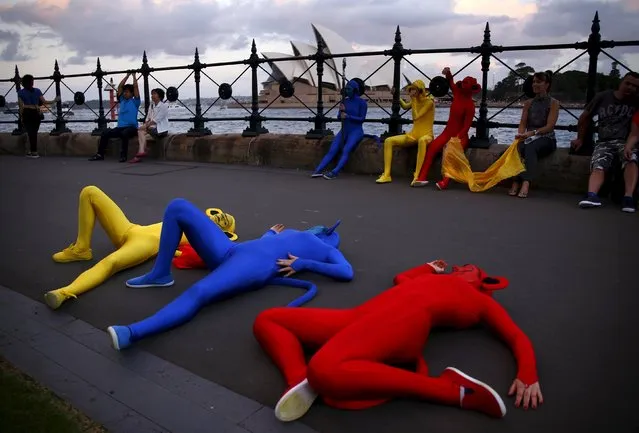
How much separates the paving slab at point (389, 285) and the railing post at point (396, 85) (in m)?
1.41

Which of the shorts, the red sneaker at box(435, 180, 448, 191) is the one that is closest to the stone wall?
the shorts

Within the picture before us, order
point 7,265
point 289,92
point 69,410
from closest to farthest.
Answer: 1. point 69,410
2. point 7,265
3. point 289,92

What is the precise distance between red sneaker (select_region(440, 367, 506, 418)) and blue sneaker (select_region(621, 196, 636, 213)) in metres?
3.99

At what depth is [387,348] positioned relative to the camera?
2250mm

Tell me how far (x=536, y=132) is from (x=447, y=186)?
120cm

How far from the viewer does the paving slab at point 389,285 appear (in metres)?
2.18

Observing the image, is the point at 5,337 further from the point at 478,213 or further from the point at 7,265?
the point at 478,213

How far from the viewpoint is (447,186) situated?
22.4ft

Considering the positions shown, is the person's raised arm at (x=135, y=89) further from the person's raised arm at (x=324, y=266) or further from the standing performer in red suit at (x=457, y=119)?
the person's raised arm at (x=324, y=266)

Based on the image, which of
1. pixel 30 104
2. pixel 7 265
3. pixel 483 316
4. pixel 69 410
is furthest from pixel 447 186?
pixel 30 104

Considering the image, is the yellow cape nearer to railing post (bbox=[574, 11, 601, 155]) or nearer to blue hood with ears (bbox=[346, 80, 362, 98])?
railing post (bbox=[574, 11, 601, 155])

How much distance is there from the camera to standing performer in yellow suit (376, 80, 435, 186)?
7.11m

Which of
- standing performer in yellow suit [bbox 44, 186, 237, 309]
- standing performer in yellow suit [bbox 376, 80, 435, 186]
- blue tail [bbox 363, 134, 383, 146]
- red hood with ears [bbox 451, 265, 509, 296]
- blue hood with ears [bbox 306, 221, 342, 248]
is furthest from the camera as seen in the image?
blue tail [bbox 363, 134, 383, 146]

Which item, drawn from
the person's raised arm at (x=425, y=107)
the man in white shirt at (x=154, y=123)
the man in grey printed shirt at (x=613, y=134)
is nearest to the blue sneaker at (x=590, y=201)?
the man in grey printed shirt at (x=613, y=134)
